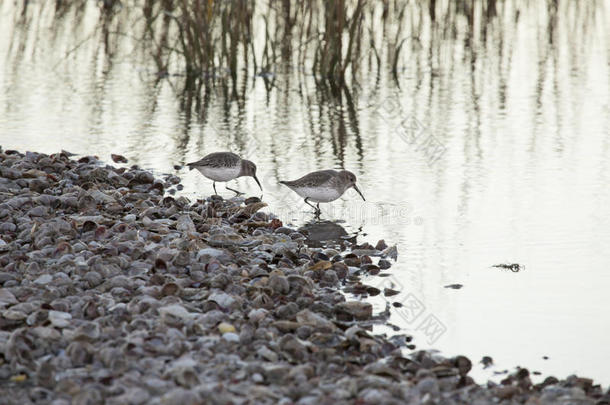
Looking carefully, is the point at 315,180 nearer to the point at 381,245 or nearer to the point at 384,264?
the point at 381,245

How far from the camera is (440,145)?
11.7 m

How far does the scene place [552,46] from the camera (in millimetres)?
18203

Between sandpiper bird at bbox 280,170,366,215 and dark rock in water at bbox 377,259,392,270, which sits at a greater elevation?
sandpiper bird at bbox 280,170,366,215

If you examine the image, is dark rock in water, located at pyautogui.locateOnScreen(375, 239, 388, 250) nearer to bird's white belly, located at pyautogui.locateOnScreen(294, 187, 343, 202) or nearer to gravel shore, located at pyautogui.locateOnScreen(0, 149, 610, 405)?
gravel shore, located at pyautogui.locateOnScreen(0, 149, 610, 405)

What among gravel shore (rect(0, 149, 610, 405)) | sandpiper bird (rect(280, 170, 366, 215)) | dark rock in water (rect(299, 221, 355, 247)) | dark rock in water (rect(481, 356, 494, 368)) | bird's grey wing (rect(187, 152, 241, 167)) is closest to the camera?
gravel shore (rect(0, 149, 610, 405))

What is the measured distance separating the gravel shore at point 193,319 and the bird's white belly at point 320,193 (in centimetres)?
82

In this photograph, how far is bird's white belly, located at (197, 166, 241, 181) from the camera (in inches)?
365

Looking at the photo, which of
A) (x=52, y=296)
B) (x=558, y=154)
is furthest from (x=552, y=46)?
(x=52, y=296)

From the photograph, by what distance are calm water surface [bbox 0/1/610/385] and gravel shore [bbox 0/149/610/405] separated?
1.62 ft

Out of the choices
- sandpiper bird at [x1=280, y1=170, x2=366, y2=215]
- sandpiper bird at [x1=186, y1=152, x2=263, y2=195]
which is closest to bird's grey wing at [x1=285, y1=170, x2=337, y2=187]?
sandpiper bird at [x1=280, y1=170, x2=366, y2=215]

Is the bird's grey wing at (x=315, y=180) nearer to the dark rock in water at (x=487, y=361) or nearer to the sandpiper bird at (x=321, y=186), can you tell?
the sandpiper bird at (x=321, y=186)

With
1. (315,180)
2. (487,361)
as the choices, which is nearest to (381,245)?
(315,180)

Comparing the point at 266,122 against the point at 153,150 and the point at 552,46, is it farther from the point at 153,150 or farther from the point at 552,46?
the point at 552,46

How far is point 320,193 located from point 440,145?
3356 mm
